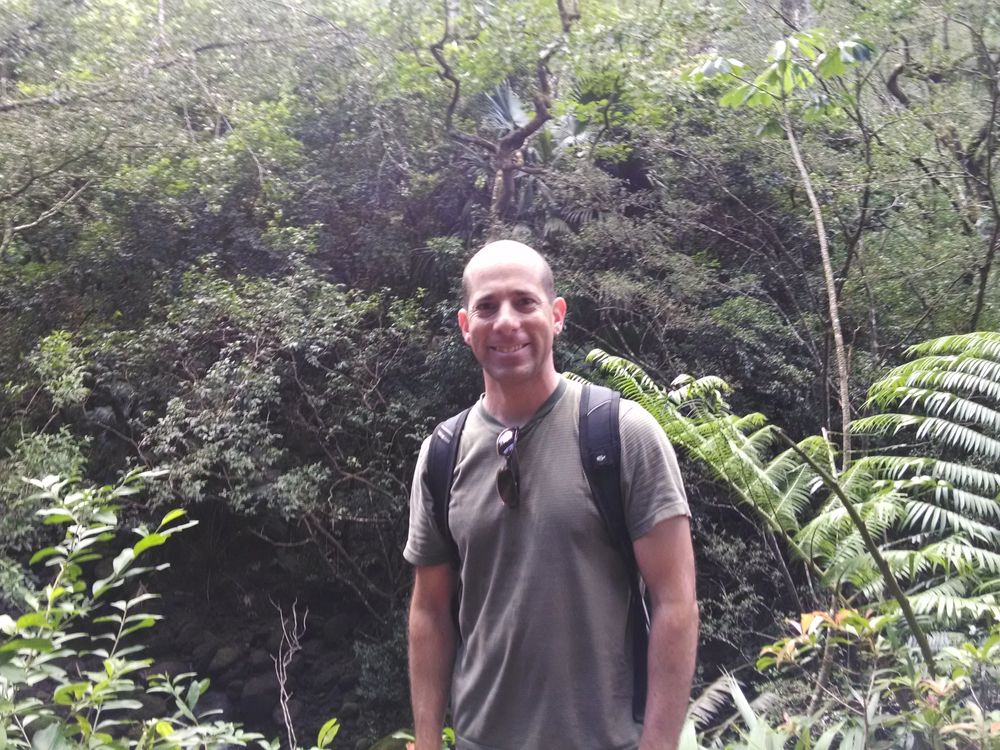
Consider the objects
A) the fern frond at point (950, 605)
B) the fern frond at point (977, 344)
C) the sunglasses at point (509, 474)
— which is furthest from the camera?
the fern frond at point (977, 344)

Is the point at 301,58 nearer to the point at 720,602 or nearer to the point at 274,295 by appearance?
the point at 274,295

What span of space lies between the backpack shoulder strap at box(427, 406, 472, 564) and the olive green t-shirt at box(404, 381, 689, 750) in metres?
0.10

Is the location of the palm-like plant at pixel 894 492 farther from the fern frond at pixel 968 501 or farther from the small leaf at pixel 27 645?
the small leaf at pixel 27 645

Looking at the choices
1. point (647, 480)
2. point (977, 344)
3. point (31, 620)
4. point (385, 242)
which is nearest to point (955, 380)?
point (977, 344)

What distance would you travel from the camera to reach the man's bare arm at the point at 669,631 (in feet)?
4.73

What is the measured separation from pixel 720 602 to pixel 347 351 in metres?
3.65

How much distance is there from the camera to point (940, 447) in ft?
16.7

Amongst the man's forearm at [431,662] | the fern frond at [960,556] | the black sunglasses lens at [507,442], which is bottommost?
the man's forearm at [431,662]

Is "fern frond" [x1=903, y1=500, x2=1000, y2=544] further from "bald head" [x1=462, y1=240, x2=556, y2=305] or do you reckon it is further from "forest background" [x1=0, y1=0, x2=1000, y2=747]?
"forest background" [x1=0, y1=0, x2=1000, y2=747]

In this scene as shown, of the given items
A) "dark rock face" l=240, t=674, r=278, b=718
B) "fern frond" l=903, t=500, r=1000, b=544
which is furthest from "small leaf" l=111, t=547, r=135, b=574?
"dark rock face" l=240, t=674, r=278, b=718

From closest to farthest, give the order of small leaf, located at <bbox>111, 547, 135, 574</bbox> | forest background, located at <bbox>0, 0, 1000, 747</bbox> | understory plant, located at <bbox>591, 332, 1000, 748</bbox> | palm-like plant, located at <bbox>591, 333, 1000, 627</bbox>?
small leaf, located at <bbox>111, 547, 135, 574</bbox>
understory plant, located at <bbox>591, 332, 1000, 748</bbox>
palm-like plant, located at <bbox>591, 333, 1000, 627</bbox>
forest background, located at <bbox>0, 0, 1000, 747</bbox>

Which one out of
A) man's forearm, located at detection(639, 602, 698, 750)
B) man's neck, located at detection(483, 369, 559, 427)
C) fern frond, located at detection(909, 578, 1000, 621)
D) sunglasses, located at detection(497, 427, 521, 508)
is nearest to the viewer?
man's forearm, located at detection(639, 602, 698, 750)

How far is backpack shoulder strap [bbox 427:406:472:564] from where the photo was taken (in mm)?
1692

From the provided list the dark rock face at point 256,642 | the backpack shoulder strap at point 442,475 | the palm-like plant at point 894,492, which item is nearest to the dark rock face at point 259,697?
the dark rock face at point 256,642
